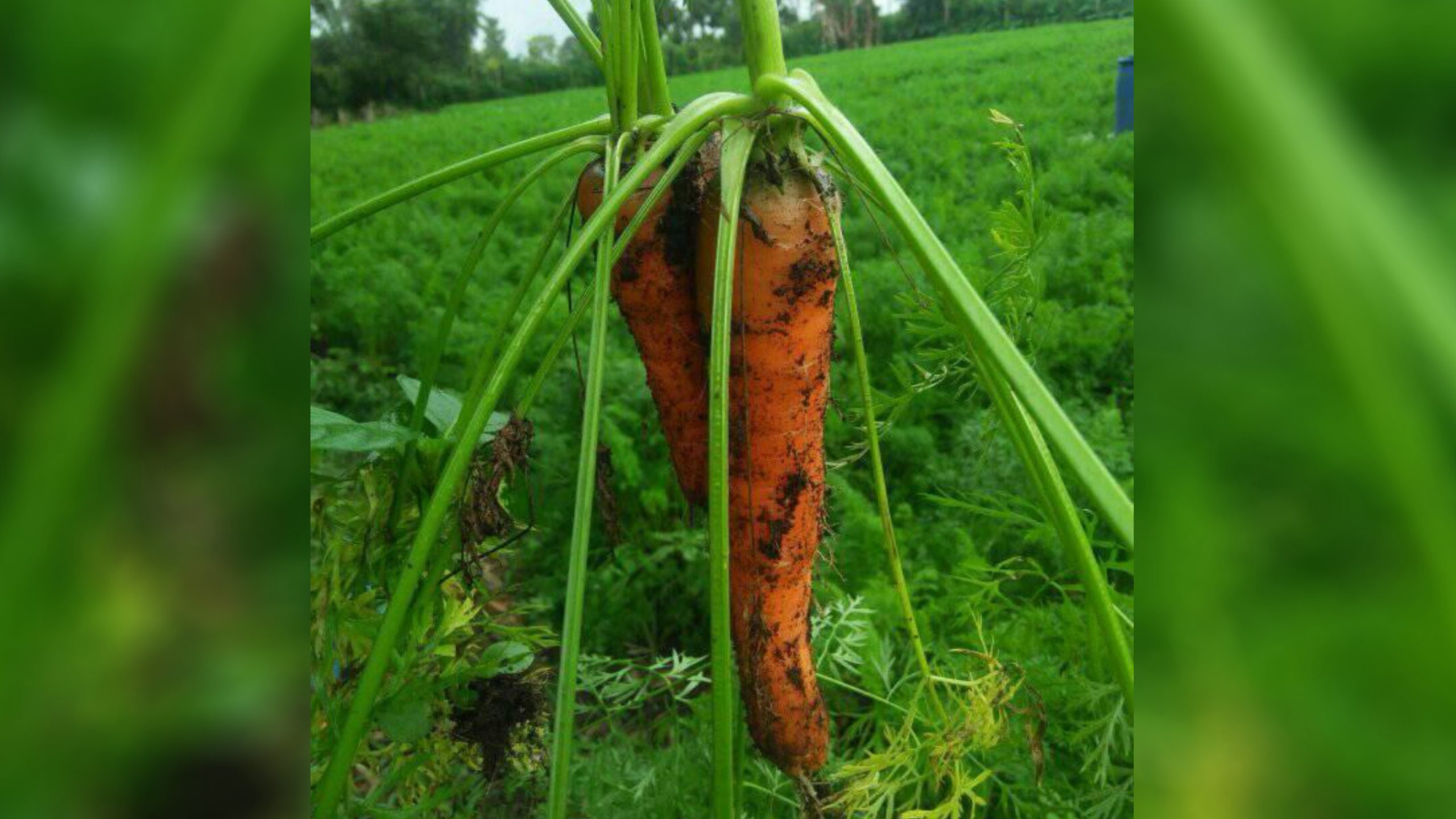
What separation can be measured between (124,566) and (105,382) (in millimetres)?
23

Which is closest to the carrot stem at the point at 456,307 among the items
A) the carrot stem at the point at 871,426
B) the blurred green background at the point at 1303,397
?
the carrot stem at the point at 871,426

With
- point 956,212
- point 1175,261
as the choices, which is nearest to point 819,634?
point 1175,261

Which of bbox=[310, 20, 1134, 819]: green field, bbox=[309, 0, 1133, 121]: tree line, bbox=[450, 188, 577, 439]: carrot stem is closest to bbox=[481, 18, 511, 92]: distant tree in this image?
bbox=[309, 0, 1133, 121]: tree line

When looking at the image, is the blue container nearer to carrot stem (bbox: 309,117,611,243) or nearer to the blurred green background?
carrot stem (bbox: 309,117,611,243)

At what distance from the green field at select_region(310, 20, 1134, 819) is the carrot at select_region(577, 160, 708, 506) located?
126 mm

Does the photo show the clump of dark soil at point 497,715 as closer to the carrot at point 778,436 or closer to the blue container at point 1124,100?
the carrot at point 778,436

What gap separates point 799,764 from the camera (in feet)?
2.98

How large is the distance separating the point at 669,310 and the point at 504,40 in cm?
413

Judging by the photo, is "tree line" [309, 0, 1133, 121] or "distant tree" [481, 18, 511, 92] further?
"distant tree" [481, 18, 511, 92]

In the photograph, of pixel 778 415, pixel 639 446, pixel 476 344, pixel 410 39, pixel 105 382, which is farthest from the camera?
pixel 410 39

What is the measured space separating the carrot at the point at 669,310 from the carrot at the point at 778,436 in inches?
0.8

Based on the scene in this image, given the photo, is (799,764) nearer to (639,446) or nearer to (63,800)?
(63,800)

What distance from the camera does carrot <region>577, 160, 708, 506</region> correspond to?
85cm

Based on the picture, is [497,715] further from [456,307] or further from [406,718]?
[456,307]
